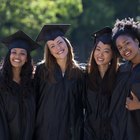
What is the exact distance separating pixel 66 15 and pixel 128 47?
2209 cm

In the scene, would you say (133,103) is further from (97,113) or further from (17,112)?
(17,112)

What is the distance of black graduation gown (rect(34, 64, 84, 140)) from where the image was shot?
23.1 ft

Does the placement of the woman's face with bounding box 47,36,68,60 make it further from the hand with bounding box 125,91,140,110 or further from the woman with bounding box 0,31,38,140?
the hand with bounding box 125,91,140,110

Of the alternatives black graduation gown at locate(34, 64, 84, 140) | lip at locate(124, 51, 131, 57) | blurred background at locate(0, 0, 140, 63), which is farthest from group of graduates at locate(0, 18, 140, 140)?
blurred background at locate(0, 0, 140, 63)

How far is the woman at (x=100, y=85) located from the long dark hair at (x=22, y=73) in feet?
2.23

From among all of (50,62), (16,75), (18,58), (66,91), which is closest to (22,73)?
(16,75)

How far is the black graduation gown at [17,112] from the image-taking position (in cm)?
692

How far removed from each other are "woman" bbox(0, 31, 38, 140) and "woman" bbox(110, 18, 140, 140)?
961 mm

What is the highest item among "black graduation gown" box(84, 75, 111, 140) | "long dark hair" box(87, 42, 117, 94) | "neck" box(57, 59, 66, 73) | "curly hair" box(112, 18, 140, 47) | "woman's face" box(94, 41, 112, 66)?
"curly hair" box(112, 18, 140, 47)

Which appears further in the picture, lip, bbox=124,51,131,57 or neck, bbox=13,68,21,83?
neck, bbox=13,68,21,83

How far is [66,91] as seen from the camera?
7.08 meters

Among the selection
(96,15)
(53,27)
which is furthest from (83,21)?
(53,27)

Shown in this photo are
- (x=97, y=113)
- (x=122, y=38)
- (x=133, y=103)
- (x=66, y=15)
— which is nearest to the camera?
(x=133, y=103)

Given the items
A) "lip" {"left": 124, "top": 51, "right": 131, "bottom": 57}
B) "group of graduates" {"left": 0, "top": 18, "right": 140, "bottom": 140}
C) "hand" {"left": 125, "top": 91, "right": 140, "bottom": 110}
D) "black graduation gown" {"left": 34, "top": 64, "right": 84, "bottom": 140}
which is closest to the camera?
"hand" {"left": 125, "top": 91, "right": 140, "bottom": 110}
